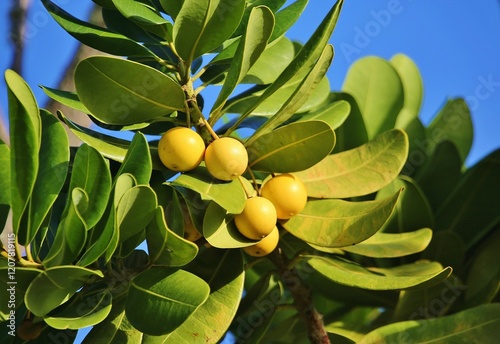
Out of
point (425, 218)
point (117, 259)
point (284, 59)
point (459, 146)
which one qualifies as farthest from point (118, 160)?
point (459, 146)

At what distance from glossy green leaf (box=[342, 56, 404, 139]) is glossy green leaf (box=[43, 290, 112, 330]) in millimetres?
838

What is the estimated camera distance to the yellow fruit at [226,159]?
3.74 ft

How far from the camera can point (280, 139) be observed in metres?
1.19

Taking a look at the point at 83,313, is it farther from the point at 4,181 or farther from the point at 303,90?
the point at 303,90

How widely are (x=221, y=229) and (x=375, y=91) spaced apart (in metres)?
0.77

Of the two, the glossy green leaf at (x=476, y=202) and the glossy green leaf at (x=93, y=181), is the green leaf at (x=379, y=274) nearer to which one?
the glossy green leaf at (x=476, y=202)

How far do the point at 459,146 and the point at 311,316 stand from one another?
2.37 ft

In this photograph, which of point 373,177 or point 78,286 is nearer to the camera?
point 78,286

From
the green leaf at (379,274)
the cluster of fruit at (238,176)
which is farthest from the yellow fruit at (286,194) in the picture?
the green leaf at (379,274)

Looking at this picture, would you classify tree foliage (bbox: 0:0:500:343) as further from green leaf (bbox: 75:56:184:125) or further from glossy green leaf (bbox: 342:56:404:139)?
glossy green leaf (bbox: 342:56:404:139)

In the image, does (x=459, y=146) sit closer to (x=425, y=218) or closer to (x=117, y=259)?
(x=425, y=218)

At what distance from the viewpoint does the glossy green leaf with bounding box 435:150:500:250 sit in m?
1.57

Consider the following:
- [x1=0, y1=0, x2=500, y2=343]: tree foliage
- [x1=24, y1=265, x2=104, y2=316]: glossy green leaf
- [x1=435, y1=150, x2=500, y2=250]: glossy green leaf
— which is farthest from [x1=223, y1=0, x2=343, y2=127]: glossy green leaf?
[x1=435, y1=150, x2=500, y2=250]: glossy green leaf

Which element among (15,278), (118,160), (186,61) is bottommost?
(15,278)
